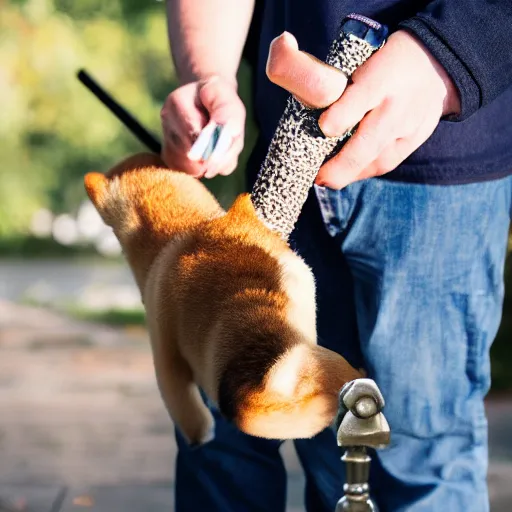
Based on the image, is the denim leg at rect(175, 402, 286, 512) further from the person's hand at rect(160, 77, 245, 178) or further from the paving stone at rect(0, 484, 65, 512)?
the paving stone at rect(0, 484, 65, 512)

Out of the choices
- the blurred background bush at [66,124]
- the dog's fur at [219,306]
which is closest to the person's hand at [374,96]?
the dog's fur at [219,306]

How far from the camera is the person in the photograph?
0.82 meters

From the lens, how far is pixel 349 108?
796 millimetres

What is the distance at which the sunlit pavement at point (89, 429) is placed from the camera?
2539 millimetres

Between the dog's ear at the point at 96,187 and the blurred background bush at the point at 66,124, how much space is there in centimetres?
339

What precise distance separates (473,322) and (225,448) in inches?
13.4

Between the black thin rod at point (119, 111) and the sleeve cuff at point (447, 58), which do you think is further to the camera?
the black thin rod at point (119, 111)

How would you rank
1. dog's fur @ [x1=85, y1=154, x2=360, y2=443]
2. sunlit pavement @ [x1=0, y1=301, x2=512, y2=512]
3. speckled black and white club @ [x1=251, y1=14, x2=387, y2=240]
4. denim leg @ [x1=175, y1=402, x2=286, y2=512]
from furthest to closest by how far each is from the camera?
sunlit pavement @ [x1=0, y1=301, x2=512, y2=512]
denim leg @ [x1=175, y1=402, x2=286, y2=512]
speckled black and white club @ [x1=251, y1=14, x2=387, y2=240]
dog's fur @ [x1=85, y1=154, x2=360, y2=443]

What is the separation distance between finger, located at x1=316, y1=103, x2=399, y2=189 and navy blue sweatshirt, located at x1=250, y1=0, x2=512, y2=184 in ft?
0.22

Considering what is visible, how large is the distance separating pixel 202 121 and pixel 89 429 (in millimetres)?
2372

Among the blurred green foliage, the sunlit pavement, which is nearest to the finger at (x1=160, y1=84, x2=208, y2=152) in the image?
the sunlit pavement

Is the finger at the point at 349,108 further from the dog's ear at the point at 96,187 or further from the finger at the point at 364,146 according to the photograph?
the dog's ear at the point at 96,187

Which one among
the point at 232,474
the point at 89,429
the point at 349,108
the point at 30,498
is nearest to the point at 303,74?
the point at 349,108

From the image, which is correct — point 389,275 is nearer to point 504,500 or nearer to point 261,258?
point 261,258
